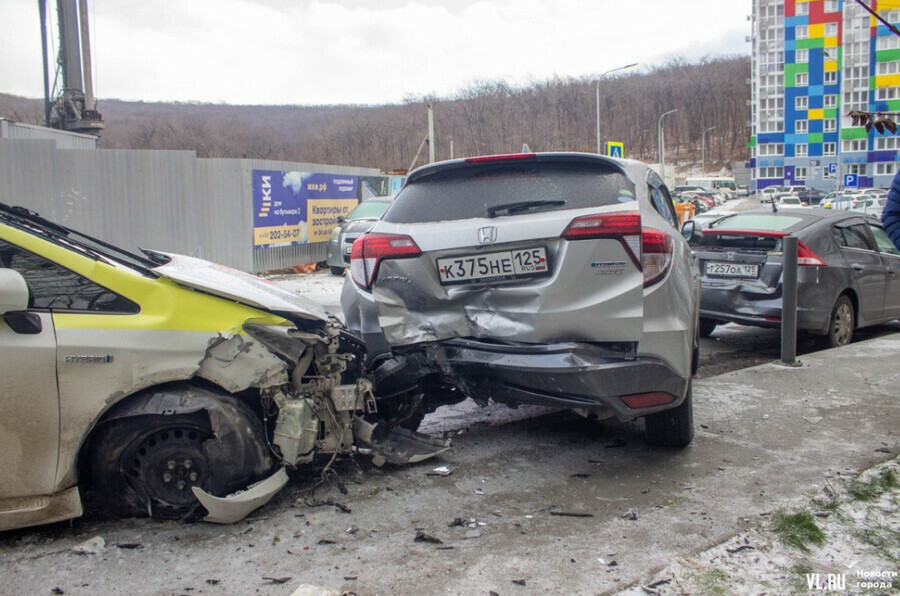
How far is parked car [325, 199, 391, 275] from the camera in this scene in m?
15.5

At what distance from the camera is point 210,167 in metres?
15.2

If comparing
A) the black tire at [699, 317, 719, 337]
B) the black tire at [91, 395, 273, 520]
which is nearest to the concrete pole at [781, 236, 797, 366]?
the black tire at [699, 317, 719, 337]

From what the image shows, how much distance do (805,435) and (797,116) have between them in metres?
95.6

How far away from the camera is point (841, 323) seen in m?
7.93

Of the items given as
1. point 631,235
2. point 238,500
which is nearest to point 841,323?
point 631,235

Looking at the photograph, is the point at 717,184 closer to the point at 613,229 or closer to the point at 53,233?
the point at 613,229

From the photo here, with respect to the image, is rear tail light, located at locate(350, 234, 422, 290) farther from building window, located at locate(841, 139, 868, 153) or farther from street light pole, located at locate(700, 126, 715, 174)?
street light pole, located at locate(700, 126, 715, 174)

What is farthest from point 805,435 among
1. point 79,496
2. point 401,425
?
point 79,496

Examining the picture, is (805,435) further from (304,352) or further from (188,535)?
(188,535)

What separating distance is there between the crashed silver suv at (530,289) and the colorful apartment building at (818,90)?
85.0 metres

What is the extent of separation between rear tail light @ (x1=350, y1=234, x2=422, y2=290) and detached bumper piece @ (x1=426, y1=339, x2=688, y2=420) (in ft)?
1.85

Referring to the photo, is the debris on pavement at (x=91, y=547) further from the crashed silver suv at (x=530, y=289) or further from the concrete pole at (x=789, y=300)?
the concrete pole at (x=789, y=300)

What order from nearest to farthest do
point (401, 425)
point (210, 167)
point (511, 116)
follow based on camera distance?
point (401, 425)
point (210, 167)
point (511, 116)

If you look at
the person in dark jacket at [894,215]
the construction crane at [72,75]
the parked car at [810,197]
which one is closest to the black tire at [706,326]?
the person in dark jacket at [894,215]
